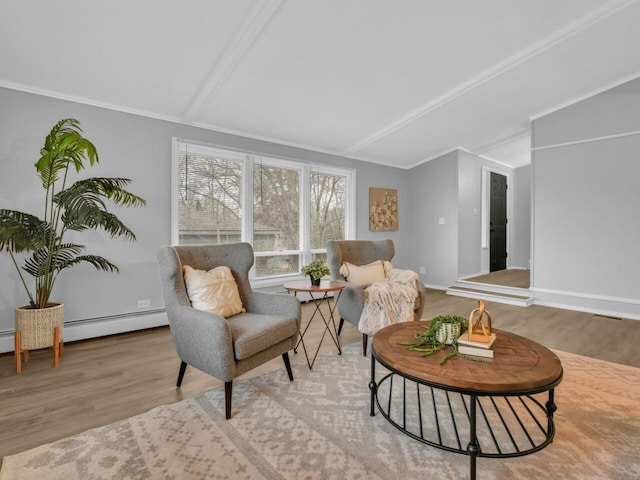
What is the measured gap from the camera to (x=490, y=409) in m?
1.94

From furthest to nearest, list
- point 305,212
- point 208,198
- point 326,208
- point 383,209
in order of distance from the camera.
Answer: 1. point 383,209
2. point 326,208
3. point 305,212
4. point 208,198

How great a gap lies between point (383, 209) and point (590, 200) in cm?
293

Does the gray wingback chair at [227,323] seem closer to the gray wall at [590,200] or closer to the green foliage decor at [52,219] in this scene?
the green foliage decor at [52,219]

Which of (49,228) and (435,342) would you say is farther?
(49,228)

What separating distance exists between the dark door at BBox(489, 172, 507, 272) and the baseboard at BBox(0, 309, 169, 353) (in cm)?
633

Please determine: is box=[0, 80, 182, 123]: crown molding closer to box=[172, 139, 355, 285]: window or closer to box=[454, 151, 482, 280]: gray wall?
box=[172, 139, 355, 285]: window

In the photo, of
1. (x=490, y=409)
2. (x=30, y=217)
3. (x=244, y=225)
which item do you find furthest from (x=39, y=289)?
(x=490, y=409)

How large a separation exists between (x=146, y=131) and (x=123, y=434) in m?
2.95

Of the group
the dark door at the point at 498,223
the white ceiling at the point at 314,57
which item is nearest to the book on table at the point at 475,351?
the white ceiling at the point at 314,57

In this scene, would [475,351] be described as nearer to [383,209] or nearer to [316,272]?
[316,272]

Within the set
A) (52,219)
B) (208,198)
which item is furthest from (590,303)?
(52,219)

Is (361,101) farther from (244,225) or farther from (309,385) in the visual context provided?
(309,385)

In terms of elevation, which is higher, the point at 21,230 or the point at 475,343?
the point at 21,230

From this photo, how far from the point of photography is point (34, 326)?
255 centimetres
